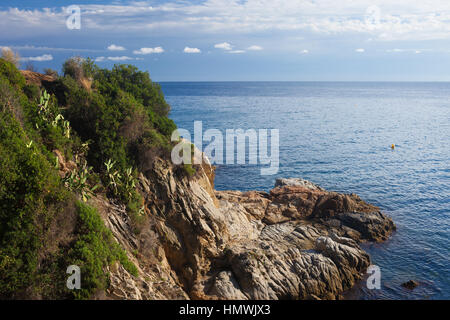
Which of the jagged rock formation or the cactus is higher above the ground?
the cactus

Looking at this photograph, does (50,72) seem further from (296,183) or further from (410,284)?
(410,284)

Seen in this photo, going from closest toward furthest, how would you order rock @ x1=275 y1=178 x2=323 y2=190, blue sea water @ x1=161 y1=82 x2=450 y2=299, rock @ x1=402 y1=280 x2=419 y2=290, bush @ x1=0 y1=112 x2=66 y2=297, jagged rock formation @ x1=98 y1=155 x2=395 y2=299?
bush @ x1=0 y1=112 x2=66 y2=297, jagged rock formation @ x1=98 y1=155 x2=395 y2=299, rock @ x1=402 y1=280 x2=419 y2=290, blue sea water @ x1=161 y1=82 x2=450 y2=299, rock @ x1=275 y1=178 x2=323 y2=190

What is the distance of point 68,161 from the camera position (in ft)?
59.4

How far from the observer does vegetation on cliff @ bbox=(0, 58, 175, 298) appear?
12.6 m

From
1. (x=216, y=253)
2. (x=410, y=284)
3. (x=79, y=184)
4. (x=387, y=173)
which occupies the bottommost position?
(x=410, y=284)

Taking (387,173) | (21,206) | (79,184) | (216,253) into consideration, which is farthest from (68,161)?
(387,173)

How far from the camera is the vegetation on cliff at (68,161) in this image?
12641 mm

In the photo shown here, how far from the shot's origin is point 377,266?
2492 centimetres

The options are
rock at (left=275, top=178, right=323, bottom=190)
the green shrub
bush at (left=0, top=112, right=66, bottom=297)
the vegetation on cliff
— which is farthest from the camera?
rock at (left=275, top=178, right=323, bottom=190)

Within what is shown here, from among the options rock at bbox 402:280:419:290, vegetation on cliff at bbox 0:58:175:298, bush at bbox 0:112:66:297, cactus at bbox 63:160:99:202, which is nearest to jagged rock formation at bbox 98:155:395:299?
cactus at bbox 63:160:99:202

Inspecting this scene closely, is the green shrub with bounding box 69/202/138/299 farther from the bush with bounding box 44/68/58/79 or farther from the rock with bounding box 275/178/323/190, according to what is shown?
the rock with bounding box 275/178/323/190

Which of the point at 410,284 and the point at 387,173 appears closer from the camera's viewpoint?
the point at 410,284

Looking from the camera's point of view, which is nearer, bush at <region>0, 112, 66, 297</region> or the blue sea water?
bush at <region>0, 112, 66, 297</region>

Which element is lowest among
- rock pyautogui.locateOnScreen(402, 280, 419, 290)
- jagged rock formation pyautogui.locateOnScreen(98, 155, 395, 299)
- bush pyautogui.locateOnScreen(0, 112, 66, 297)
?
rock pyautogui.locateOnScreen(402, 280, 419, 290)
